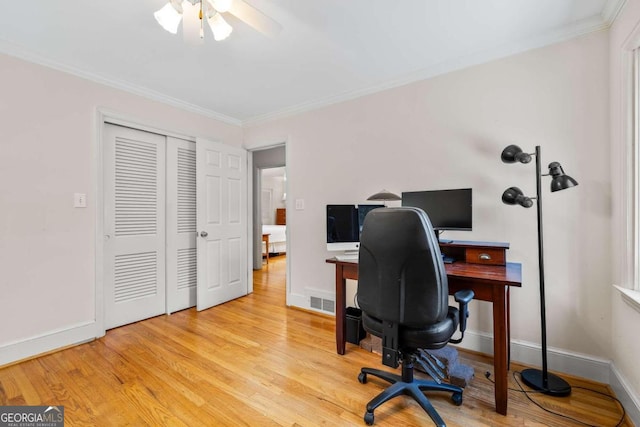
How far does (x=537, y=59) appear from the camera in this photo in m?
2.03

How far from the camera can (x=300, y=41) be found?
2.05 m

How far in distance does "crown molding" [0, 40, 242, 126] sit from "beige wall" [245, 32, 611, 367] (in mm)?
1773

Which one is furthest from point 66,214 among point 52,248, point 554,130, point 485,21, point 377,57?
point 554,130

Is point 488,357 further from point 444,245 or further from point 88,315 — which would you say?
point 88,315

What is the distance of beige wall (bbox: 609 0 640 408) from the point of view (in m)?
1.50

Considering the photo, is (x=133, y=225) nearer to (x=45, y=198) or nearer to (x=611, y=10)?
(x=45, y=198)

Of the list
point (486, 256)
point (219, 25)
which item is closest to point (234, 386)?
point (486, 256)

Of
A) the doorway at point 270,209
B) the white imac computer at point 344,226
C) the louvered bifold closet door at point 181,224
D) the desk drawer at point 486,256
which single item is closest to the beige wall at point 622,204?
the desk drawer at point 486,256

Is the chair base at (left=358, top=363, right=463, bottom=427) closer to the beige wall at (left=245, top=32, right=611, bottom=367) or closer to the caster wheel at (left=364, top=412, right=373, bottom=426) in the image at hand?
the caster wheel at (left=364, top=412, right=373, bottom=426)

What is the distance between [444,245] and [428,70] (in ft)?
5.07

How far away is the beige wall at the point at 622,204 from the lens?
1.50 meters

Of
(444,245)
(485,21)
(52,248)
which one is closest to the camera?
(485,21)

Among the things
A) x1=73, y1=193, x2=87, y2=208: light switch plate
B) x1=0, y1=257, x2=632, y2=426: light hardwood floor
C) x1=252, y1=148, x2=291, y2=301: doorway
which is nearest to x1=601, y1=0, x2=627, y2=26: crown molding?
x1=0, y1=257, x2=632, y2=426: light hardwood floor

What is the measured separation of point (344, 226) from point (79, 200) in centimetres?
234
